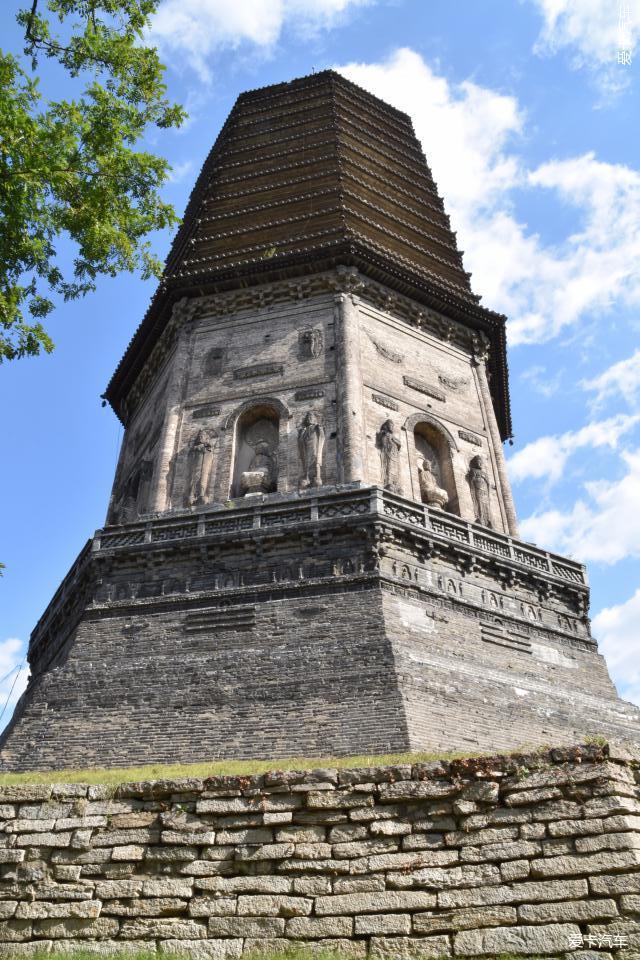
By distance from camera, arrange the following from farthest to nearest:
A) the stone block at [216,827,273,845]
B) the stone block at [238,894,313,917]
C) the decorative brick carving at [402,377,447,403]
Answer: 1. the decorative brick carving at [402,377,447,403]
2. the stone block at [216,827,273,845]
3. the stone block at [238,894,313,917]

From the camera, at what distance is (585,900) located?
6.43 m

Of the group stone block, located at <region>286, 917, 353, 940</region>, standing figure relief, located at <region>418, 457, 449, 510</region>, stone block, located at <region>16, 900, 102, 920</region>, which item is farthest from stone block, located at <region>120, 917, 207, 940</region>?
standing figure relief, located at <region>418, 457, 449, 510</region>

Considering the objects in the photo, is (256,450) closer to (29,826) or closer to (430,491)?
(430,491)

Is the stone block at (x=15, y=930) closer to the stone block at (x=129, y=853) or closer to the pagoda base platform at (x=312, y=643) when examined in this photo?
the stone block at (x=129, y=853)

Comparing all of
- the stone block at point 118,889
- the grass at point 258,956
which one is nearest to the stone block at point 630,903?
the grass at point 258,956

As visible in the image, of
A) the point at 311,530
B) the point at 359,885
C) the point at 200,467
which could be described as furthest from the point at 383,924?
the point at 200,467

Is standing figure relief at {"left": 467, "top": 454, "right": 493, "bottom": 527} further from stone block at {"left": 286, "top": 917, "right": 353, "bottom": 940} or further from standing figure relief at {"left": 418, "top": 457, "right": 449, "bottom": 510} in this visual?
stone block at {"left": 286, "top": 917, "right": 353, "bottom": 940}

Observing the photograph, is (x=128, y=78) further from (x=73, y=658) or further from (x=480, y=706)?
(x=480, y=706)

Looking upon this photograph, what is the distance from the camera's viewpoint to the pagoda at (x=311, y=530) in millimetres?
14477

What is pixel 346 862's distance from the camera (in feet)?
23.2

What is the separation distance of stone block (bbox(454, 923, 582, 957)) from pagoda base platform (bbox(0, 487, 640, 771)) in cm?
641

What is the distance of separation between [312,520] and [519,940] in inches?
437

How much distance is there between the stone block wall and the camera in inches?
258

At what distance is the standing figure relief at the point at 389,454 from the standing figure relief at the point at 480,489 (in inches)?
91.8
